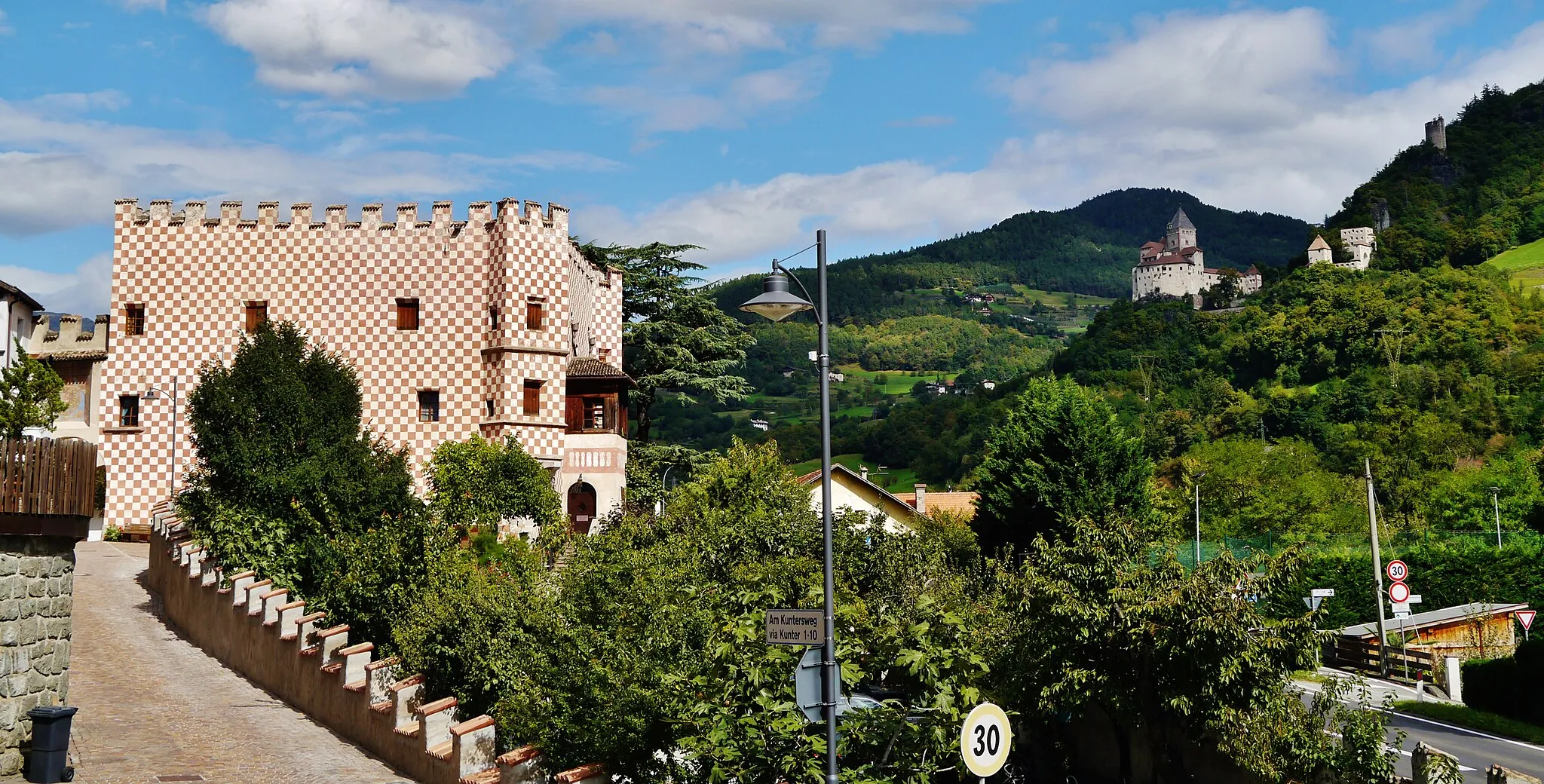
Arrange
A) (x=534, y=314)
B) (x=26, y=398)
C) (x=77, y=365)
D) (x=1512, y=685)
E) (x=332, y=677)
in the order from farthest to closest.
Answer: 1. (x=77, y=365)
2. (x=534, y=314)
3. (x=1512, y=685)
4. (x=26, y=398)
5. (x=332, y=677)

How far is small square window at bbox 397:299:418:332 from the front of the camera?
175 feet

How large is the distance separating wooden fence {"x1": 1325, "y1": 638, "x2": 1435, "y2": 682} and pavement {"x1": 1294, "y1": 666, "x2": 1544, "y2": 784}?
19.9 feet

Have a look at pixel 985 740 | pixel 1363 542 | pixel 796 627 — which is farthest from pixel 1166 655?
pixel 1363 542

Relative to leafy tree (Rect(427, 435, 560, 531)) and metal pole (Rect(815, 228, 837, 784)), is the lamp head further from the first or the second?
leafy tree (Rect(427, 435, 560, 531))

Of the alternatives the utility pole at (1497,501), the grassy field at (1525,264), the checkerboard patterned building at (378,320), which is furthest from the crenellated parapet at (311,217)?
the grassy field at (1525,264)

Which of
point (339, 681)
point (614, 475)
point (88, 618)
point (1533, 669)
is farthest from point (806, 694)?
point (614, 475)

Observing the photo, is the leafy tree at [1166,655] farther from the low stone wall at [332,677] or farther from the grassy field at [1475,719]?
the grassy field at [1475,719]

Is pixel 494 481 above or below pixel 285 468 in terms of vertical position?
below

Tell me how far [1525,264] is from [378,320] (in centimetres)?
15264

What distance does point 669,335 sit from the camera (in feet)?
→ 204

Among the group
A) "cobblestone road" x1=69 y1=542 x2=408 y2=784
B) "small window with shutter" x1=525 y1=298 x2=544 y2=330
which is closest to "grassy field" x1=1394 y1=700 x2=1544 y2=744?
"cobblestone road" x1=69 y1=542 x2=408 y2=784

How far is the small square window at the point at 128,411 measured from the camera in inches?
2092

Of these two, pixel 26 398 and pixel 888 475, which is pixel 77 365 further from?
pixel 888 475

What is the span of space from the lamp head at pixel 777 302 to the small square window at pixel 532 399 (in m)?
36.6
